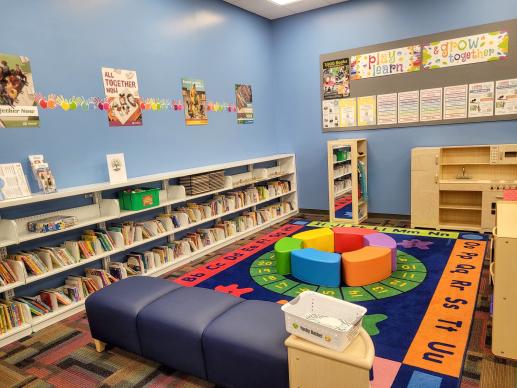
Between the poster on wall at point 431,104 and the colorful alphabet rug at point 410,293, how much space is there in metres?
1.75

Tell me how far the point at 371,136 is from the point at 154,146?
11.6 feet

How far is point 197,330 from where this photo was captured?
2391 mm

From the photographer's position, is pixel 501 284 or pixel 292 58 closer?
pixel 501 284

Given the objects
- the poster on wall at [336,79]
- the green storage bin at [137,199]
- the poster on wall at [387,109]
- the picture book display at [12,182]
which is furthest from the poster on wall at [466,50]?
the picture book display at [12,182]

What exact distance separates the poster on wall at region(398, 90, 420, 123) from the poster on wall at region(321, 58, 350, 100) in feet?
2.91

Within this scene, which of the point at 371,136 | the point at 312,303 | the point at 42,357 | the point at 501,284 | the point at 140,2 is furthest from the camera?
the point at 371,136

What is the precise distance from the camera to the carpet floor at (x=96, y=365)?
8.10 ft

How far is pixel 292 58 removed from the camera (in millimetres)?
6820

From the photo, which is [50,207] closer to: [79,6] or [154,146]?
[154,146]

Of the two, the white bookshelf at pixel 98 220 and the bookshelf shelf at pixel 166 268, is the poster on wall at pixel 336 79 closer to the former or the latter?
the white bookshelf at pixel 98 220

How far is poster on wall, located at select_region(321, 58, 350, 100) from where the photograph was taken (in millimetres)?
6305

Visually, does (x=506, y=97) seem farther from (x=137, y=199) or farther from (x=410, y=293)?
(x=137, y=199)

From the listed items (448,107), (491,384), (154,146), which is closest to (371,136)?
(448,107)

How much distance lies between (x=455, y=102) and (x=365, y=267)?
3.25 m
